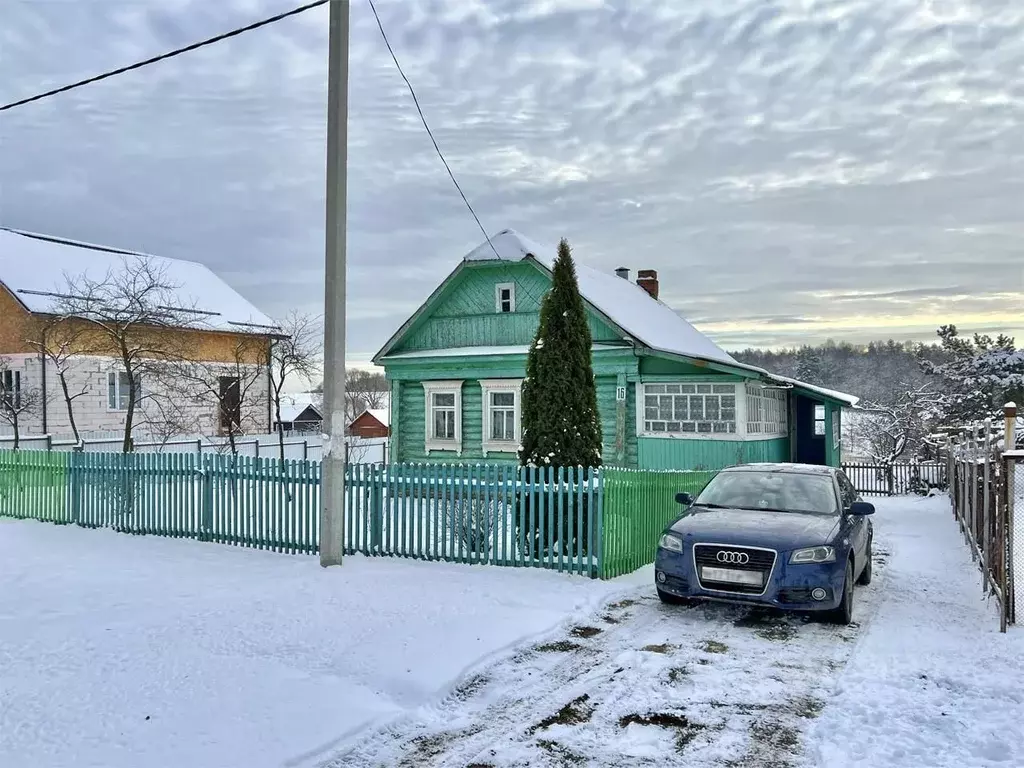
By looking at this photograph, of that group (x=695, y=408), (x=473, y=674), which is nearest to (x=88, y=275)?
(x=695, y=408)

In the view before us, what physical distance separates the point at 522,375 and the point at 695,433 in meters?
4.60

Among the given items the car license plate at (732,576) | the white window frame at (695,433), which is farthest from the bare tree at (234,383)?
the car license plate at (732,576)

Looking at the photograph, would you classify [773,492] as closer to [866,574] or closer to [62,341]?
[866,574]

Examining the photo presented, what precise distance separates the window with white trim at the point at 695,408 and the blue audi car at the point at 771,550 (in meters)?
10.4

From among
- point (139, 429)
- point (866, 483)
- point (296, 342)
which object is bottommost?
point (866, 483)

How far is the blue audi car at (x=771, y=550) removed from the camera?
7664mm

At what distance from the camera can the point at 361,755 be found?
189 inches

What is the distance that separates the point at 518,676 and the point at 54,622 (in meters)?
4.22

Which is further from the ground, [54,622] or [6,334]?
[6,334]

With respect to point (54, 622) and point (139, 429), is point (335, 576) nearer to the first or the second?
point (54, 622)

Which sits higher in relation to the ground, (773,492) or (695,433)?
(695,433)

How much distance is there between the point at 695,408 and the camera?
19.9m

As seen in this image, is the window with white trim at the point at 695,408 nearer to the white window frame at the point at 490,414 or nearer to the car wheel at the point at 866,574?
the white window frame at the point at 490,414

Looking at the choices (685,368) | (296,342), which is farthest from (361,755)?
(296,342)
